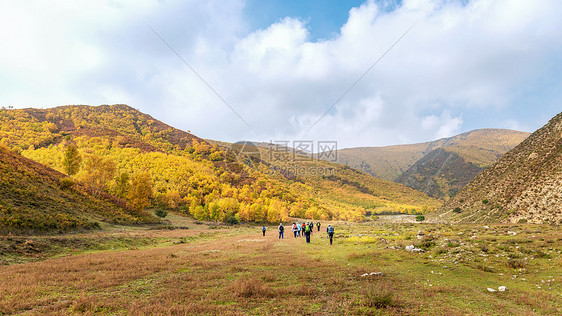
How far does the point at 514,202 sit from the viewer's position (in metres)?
37.6

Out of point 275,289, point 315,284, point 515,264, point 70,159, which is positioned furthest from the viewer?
point 70,159

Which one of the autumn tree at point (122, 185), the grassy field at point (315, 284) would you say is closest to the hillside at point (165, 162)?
the autumn tree at point (122, 185)

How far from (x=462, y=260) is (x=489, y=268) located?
5.68ft

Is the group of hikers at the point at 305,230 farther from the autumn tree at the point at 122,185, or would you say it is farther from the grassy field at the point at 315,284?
the autumn tree at the point at 122,185

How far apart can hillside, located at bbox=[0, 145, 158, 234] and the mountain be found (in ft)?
208

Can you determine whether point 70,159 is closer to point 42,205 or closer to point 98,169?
point 98,169

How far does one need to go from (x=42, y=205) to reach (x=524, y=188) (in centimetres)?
7589

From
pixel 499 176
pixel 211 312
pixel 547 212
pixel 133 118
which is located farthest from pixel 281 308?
pixel 133 118

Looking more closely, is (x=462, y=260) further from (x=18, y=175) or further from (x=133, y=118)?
(x=133, y=118)

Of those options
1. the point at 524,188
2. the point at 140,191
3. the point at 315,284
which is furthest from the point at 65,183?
the point at 524,188

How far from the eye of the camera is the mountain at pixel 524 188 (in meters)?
31.9

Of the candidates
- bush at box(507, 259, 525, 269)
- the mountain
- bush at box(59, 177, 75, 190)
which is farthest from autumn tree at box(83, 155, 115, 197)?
the mountain

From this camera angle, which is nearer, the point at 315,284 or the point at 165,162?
the point at 315,284

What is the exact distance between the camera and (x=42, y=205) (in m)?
31.9
